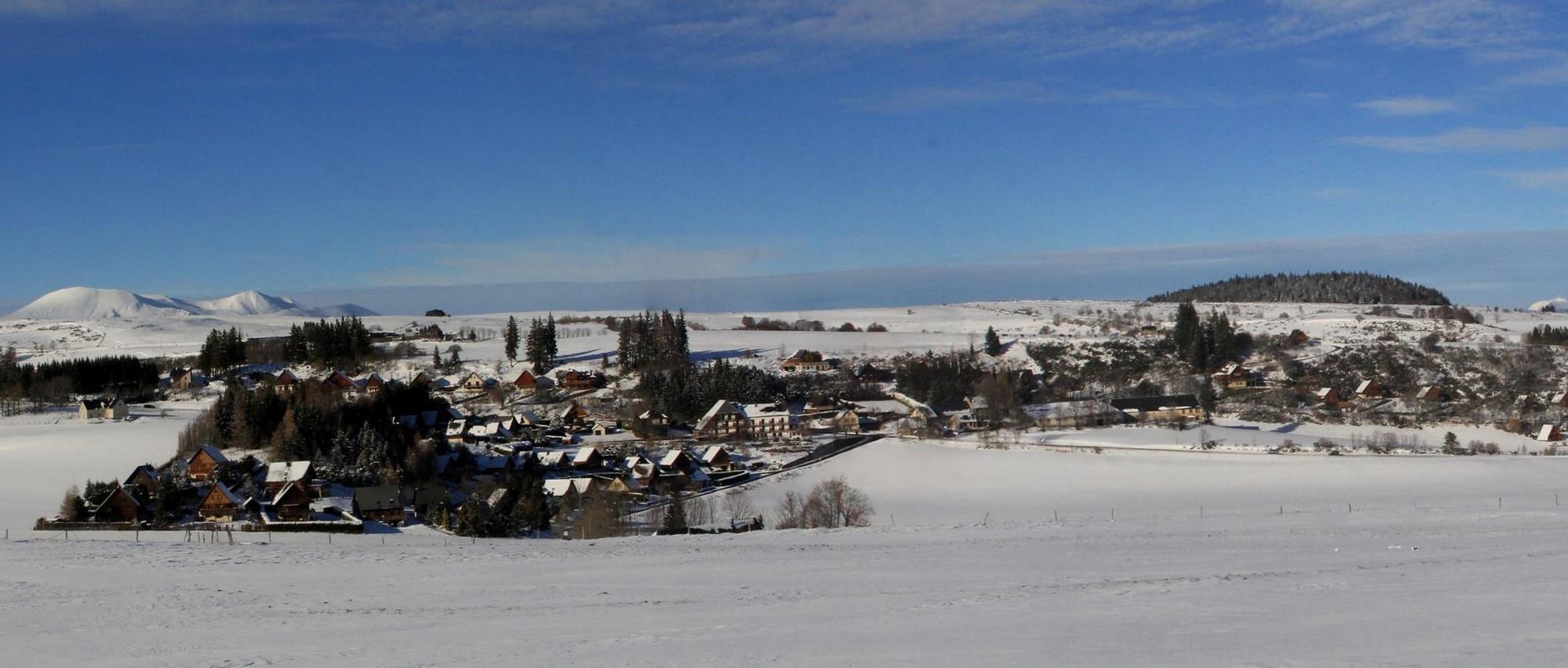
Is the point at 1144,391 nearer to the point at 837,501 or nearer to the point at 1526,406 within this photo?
the point at 1526,406

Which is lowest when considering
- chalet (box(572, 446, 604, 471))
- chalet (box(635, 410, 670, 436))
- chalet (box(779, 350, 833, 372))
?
chalet (box(572, 446, 604, 471))

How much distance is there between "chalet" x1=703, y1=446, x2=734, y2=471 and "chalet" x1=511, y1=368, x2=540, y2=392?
21647 millimetres

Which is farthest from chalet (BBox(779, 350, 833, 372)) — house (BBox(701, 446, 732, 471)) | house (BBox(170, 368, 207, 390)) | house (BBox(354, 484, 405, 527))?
house (BBox(354, 484, 405, 527))

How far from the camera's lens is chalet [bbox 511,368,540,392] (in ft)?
209

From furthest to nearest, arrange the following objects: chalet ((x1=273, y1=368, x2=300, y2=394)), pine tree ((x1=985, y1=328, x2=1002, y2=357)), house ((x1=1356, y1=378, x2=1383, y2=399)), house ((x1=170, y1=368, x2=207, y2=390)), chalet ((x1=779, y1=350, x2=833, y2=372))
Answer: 1. pine tree ((x1=985, y1=328, x2=1002, y2=357))
2. chalet ((x1=779, y1=350, x2=833, y2=372))
3. house ((x1=170, y1=368, x2=207, y2=390))
4. chalet ((x1=273, y1=368, x2=300, y2=394))
5. house ((x1=1356, y1=378, x2=1383, y2=399))

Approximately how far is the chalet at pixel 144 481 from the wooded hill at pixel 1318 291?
120 meters

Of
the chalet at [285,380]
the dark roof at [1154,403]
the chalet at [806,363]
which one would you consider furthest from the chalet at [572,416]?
the dark roof at [1154,403]

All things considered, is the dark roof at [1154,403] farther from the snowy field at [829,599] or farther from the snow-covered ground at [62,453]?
the snow-covered ground at [62,453]

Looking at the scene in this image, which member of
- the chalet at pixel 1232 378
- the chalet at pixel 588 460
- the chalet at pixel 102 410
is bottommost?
the chalet at pixel 588 460

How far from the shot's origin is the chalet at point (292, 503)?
31391mm

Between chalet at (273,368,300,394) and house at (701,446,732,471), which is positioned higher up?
chalet at (273,368,300,394)

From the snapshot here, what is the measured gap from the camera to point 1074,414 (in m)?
54.3

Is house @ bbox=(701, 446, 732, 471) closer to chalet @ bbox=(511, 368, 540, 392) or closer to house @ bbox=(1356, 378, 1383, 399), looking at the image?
chalet @ bbox=(511, 368, 540, 392)

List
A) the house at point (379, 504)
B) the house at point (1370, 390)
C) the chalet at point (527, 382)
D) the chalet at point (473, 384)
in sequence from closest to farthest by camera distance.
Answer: the house at point (379, 504), the house at point (1370, 390), the chalet at point (527, 382), the chalet at point (473, 384)
